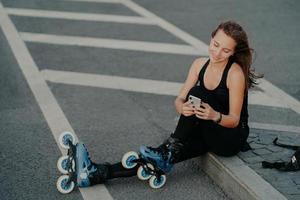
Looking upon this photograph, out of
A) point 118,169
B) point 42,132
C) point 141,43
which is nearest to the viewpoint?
point 118,169

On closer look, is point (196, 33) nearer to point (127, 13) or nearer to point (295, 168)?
point (127, 13)

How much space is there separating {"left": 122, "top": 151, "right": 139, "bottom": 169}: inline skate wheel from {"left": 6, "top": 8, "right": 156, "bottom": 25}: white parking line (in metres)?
6.50

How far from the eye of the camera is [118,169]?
4531mm

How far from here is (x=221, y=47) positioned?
438 cm

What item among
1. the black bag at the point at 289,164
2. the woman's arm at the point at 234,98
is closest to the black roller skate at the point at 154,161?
the woman's arm at the point at 234,98

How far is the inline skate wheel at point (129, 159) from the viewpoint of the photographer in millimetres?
4438

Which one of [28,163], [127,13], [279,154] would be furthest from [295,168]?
[127,13]

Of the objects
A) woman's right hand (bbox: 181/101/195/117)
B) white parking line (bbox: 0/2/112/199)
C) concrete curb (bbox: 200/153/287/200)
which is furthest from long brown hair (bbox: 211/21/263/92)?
white parking line (bbox: 0/2/112/199)

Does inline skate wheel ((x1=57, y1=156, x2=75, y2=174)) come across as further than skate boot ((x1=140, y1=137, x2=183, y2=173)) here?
Yes

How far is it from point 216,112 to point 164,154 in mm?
590

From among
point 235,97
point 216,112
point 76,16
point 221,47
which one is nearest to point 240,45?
point 221,47

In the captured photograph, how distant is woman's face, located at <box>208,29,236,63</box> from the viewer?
435cm

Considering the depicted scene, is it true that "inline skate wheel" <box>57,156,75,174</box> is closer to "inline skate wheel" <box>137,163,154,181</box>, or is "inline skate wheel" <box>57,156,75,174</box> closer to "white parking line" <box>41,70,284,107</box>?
"inline skate wheel" <box>137,163,154,181</box>

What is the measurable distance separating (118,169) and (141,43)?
5033 millimetres
